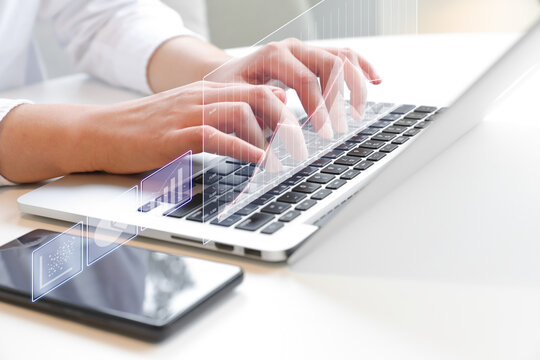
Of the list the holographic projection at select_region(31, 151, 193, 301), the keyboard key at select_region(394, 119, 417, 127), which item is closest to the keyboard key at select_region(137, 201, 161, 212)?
the holographic projection at select_region(31, 151, 193, 301)

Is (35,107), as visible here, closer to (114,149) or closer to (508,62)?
(114,149)

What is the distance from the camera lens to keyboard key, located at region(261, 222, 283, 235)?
390mm

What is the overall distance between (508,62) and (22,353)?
0.95ft

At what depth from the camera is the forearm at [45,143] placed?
537mm

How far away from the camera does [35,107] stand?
576mm

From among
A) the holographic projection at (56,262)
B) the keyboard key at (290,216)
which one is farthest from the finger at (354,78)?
the holographic projection at (56,262)

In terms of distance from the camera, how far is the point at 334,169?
1.54 feet

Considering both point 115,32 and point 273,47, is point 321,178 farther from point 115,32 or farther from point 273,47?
point 115,32

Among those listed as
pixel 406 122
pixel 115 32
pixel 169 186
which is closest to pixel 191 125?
pixel 169 186

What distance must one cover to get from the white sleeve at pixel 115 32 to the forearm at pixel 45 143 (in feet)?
0.96

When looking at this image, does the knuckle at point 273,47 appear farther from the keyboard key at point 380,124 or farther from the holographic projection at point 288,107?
the keyboard key at point 380,124

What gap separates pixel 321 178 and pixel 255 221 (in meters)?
0.08

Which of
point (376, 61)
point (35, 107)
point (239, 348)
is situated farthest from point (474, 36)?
point (35, 107)

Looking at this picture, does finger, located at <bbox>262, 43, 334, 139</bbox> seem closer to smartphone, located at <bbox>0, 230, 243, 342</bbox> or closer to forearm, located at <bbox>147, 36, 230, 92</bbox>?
smartphone, located at <bbox>0, 230, 243, 342</bbox>
